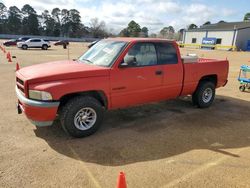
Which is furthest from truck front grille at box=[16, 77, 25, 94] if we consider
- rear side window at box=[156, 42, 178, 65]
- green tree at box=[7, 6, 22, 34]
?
green tree at box=[7, 6, 22, 34]

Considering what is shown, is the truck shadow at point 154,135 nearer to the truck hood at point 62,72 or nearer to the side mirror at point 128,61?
the truck hood at point 62,72

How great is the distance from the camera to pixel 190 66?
6105 mm

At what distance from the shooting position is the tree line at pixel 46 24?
88.8 meters

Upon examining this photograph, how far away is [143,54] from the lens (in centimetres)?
532

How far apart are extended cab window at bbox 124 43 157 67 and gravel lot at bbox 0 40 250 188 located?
1400 mm

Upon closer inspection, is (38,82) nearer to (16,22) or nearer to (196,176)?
(196,176)

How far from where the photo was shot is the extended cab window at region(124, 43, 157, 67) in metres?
5.12

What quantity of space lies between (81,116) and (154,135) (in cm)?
153

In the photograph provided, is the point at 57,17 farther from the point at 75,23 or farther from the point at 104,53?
the point at 104,53

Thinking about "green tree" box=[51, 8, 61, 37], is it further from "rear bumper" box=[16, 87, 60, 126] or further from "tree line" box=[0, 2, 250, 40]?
"rear bumper" box=[16, 87, 60, 126]

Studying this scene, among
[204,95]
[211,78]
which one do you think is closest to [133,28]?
[211,78]

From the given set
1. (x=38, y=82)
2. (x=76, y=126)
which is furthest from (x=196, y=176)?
(x=38, y=82)

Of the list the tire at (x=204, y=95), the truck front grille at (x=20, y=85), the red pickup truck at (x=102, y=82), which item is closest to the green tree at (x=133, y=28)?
the tire at (x=204, y=95)

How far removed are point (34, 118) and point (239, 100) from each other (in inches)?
259
